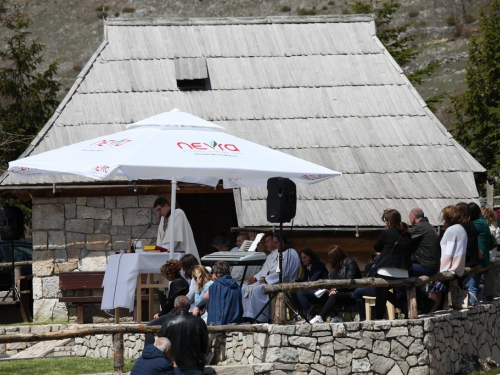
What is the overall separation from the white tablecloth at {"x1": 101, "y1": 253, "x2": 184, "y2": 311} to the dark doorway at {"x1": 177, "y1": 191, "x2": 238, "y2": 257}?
22.7 ft

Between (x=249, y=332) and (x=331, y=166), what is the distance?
19.3ft

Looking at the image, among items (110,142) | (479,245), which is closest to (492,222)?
(479,245)

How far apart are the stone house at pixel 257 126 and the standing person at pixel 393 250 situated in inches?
160

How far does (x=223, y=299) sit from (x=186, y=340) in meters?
1.42

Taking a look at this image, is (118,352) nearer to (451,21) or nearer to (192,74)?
(192,74)

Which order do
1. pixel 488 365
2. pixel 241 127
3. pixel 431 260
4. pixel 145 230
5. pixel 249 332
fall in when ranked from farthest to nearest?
pixel 241 127, pixel 145 230, pixel 488 365, pixel 431 260, pixel 249 332

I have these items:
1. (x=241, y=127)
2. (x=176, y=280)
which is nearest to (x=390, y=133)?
(x=241, y=127)

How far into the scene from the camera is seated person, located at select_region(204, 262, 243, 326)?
9852mm

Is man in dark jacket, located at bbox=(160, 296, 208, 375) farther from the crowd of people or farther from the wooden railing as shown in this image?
the wooden railing

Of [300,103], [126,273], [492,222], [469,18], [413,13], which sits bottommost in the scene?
[126,273]

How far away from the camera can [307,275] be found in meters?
11.3

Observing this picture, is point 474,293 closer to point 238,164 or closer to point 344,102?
point 238,164

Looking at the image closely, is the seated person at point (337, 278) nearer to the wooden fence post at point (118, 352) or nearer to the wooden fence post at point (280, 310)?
the wooden fence post at point (280, 310)

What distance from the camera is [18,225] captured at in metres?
15.3
